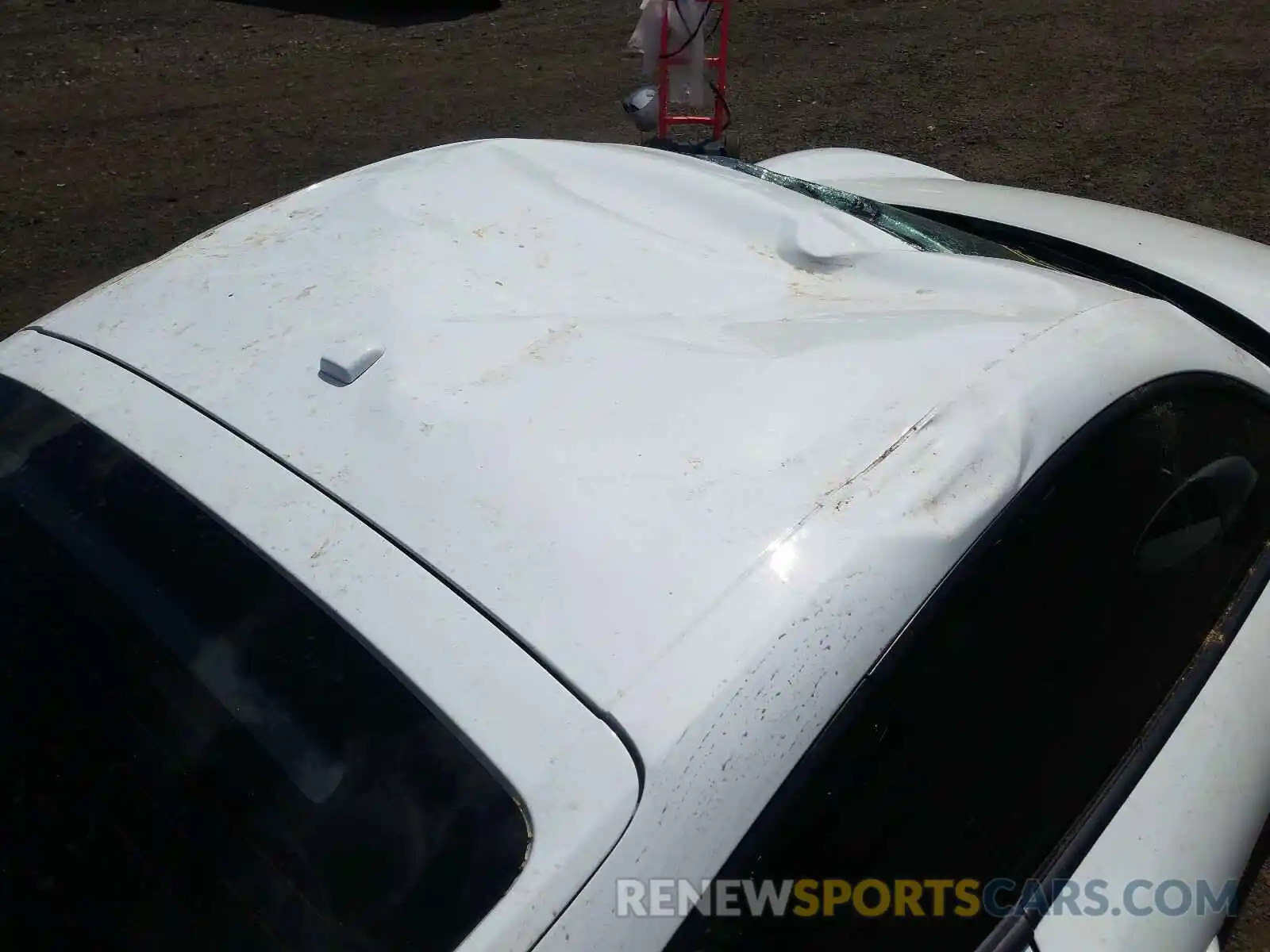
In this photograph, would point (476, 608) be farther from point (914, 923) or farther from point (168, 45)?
point (168, 45)

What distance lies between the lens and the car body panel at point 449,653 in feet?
3.25

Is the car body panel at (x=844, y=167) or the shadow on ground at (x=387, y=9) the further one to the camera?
the shadow on ground at (x=387, y=9)

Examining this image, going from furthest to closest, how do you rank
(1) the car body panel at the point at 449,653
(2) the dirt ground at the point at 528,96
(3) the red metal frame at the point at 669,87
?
(2) the dirt ground at the point at 528,96, (3) the red metal frame at the point at 669,87, (1) the car body panel at the point at 449,653

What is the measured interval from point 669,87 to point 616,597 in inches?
151

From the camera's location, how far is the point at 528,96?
20.1ft

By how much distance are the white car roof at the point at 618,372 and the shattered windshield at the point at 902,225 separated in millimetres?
222

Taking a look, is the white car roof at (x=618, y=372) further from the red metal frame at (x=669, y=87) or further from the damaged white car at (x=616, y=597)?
the red metal frame at (x=669, y=87)

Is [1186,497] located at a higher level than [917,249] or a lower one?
lower

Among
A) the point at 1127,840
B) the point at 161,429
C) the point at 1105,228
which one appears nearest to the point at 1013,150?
the point at 1105,228

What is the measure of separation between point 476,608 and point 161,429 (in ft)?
1.93

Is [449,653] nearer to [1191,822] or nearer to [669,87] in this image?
[1191,822]

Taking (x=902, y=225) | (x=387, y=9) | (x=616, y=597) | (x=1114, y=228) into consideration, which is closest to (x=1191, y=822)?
(x=616, y=597)

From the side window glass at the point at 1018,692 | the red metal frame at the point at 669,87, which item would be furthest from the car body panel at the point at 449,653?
the red metal frame at the point at 669,87

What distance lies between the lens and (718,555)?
46.9 inches
